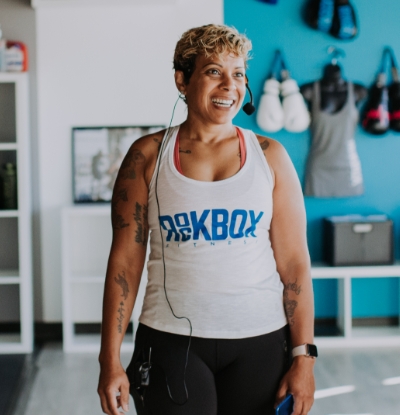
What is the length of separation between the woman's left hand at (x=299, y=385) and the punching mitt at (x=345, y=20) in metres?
3.16

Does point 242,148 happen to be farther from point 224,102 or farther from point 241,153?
point 224,102

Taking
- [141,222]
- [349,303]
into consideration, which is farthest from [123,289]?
[349,303]

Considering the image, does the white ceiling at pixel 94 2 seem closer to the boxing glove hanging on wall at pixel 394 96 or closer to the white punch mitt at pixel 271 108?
the white punch mitt at pixel 271 108

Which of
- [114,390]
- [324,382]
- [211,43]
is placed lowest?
[324,382]

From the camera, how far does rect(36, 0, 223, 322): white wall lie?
4.09m

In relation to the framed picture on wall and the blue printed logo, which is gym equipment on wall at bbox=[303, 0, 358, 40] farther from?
the blue printed logo

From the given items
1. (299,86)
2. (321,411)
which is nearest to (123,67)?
(299,86)

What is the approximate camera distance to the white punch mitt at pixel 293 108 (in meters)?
4.04

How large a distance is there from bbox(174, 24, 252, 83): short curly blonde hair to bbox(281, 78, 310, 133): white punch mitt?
270cm

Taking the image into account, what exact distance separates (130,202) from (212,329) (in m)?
0.35

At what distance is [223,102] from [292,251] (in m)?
0.39

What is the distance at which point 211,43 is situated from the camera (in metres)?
1.35

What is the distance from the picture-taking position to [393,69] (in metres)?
4.14

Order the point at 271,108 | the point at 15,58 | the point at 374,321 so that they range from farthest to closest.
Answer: the point at 374,321 → the point at 271,108 → the point at 15,58
